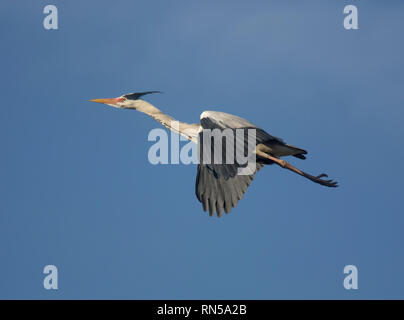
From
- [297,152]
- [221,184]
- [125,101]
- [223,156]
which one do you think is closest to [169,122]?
[125,101]

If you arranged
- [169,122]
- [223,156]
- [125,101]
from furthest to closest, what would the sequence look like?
[125,101], [169,122], [223,156]

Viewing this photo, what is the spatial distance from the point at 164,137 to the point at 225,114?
6.83ft

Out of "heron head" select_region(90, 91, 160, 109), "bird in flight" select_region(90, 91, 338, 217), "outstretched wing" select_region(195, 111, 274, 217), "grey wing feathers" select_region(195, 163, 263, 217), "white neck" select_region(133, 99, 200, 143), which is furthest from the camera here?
Answer: "heron head" select_region(90, 91, 160, 109)

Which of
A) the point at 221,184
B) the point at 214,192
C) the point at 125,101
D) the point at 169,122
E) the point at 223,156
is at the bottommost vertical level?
the point at 214,192

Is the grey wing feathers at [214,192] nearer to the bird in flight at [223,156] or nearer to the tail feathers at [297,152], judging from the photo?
the bird in flight at [223,156]

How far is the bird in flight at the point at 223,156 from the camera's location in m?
11.4

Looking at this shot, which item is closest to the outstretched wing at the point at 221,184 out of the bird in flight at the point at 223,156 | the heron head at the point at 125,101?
the bird in flight at the point at 223,156

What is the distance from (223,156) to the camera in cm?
1123

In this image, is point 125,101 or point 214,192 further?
point 125,101

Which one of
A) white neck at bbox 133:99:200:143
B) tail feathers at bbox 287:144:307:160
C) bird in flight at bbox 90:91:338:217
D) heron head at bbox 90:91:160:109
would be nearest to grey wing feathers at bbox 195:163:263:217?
bird in flight at bbox 90:91:338:217

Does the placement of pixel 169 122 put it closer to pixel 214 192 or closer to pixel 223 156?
pixel 214 192

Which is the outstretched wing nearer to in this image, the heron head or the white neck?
the white neck

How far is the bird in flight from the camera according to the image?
11367 millimetres

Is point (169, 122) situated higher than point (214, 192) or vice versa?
point (169, 122)
